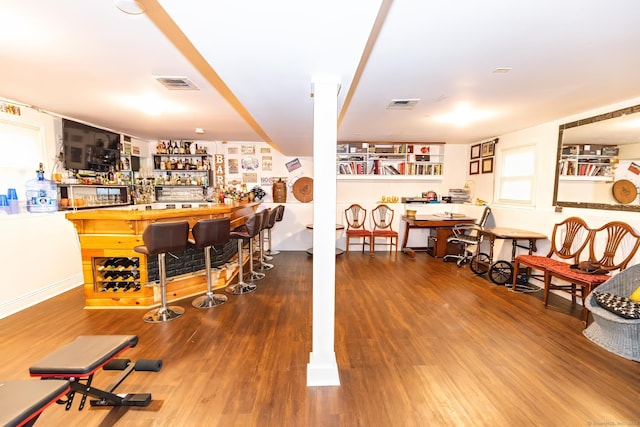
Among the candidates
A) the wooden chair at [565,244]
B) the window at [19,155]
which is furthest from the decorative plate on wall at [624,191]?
the window at [19,155]

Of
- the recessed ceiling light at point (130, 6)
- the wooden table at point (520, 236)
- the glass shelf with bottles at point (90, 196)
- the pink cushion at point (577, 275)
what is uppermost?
the recessed ceiling light at point (130, 6)

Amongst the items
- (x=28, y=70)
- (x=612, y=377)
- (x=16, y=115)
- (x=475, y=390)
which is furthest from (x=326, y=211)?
(x=16, y=115)

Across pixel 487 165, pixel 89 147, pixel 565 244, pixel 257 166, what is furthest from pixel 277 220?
pixel 565 244

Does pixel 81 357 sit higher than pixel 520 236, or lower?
lower

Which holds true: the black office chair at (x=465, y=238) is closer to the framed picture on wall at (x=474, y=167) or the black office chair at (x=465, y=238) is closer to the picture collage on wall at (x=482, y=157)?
the picture collage on wall at (x=482, y=157)

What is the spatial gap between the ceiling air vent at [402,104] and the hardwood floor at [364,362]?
2512 mm

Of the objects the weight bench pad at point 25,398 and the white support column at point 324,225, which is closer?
the weight bench pad at point 25,398

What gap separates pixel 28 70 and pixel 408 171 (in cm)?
615

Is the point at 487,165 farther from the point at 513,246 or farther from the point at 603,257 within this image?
the point at 603,257

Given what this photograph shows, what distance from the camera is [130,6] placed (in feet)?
5.20

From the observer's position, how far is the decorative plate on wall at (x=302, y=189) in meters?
6.47

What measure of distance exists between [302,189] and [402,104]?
354cm

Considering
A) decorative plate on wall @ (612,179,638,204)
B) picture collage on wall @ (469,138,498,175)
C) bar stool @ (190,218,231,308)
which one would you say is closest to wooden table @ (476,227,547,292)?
decorative plate on wall @ (612,179,638,204)

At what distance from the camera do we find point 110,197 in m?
4.98
